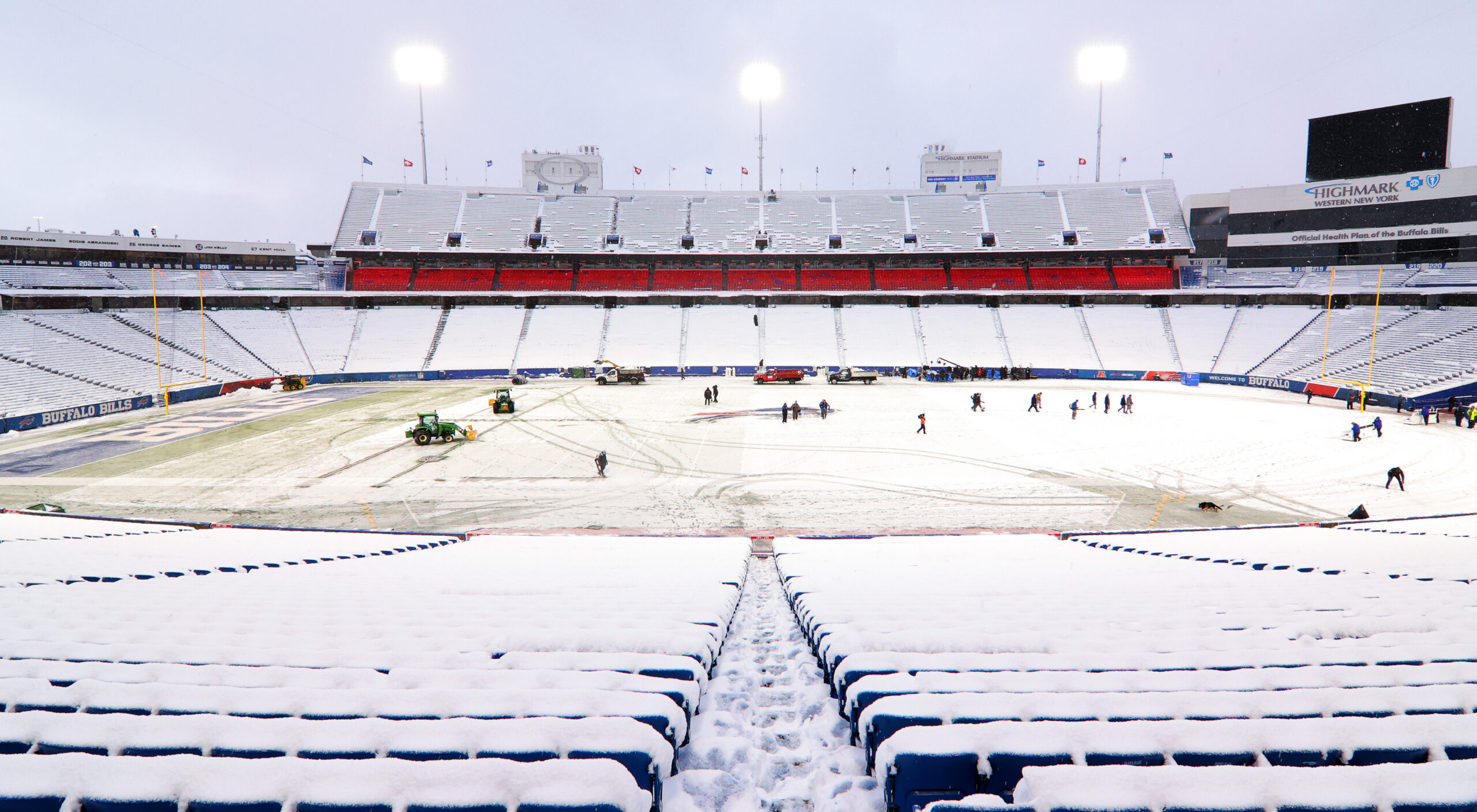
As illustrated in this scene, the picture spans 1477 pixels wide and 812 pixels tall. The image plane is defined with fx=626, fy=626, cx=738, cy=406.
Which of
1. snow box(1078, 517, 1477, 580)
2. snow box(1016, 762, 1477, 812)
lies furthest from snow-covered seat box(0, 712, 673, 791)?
snow box(1078, 517, 1477, 580)

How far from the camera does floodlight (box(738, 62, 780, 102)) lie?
67250 millimetres

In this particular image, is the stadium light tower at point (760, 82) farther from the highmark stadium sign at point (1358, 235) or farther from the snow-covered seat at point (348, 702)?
the snow-covered seat at point (348, 702)

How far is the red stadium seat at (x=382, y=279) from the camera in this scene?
59.3m

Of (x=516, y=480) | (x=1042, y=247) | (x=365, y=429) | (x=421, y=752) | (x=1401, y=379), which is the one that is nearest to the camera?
(x=421, y=752)

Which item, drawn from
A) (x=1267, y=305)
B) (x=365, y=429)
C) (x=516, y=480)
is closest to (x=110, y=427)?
(x=365, y=429)

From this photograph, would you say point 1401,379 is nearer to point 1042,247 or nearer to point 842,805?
point 1042,247

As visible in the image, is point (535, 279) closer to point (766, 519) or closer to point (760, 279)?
Answer: point (760, 279)

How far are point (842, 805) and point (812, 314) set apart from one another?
58908mm

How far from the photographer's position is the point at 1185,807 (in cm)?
192

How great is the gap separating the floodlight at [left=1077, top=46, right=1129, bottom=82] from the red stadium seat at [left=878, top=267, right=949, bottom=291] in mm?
22700

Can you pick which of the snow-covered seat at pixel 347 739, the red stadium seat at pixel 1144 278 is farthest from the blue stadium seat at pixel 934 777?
the red stadium seat at pixel 1144 278

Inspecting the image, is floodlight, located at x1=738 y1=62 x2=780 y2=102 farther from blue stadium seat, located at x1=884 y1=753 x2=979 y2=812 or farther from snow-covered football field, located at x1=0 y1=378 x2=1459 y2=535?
blue stadium seat, located at x1=884 y1=753 x2=979 y2=812

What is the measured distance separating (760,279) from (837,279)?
300 inches

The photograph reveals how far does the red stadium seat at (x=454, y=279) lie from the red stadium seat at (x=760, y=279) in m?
24.0
